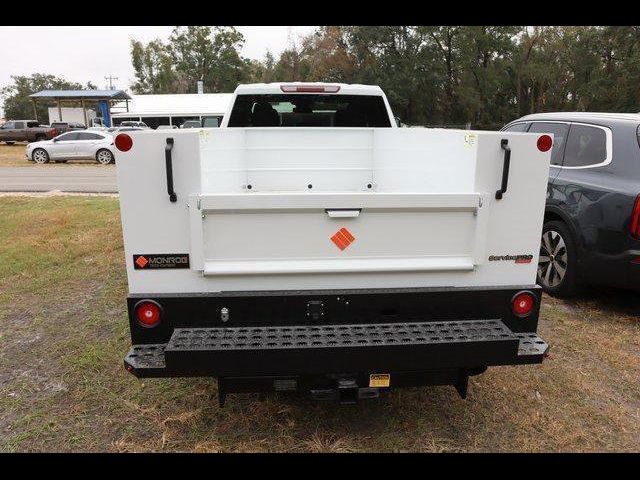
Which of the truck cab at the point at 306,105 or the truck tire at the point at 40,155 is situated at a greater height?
the truck cab at the point at 306,105

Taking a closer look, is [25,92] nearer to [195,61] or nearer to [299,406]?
[195,61]

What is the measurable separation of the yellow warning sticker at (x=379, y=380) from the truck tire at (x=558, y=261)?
305 cm

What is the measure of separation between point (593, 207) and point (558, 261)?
745mm

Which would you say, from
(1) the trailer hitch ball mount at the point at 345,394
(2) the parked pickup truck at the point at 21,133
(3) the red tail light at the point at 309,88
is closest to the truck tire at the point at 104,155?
(2) the parked pickup truck at the point at 21,133

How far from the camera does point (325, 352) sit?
8.31 ft

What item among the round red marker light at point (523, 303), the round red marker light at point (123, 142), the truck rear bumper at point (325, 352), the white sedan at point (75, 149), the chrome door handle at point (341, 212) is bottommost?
the white sedan at point (75, 149)

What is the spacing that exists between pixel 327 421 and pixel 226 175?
244 cm

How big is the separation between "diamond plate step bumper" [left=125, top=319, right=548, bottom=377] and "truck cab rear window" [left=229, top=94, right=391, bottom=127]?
10.7 feet

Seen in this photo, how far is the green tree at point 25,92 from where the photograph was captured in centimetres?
7994

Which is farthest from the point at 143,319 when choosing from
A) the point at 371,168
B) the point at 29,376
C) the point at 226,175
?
the point at 371,168

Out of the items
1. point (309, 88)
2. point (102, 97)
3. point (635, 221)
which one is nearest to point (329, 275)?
point (309, 88)

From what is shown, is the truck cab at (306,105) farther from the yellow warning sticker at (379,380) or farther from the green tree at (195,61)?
the green tree at (195,61)

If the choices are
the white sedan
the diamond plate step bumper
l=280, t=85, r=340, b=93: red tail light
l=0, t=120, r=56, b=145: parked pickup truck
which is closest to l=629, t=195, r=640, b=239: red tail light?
the diamond plate step bumper

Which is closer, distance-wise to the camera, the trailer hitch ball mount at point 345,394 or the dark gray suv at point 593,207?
the trailer hitch ball mount at point 345,394
